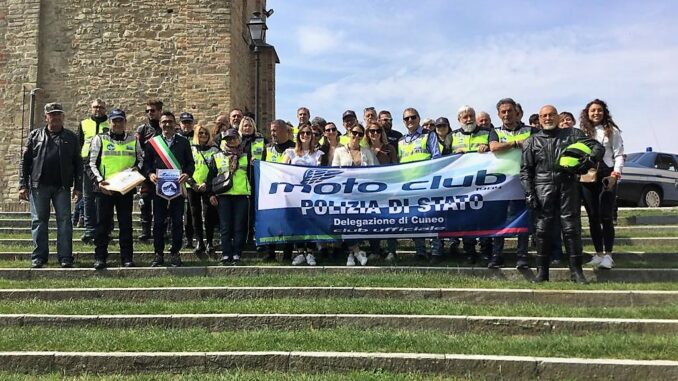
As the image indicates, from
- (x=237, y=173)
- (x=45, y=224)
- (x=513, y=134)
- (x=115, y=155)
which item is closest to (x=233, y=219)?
(x=237, y=173)

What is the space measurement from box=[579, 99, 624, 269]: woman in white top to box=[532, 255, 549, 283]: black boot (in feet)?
2.42

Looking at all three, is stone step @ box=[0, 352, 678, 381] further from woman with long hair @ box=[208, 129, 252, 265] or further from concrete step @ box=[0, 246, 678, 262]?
woman with long hair @ box=[208, 129, 252, 265]

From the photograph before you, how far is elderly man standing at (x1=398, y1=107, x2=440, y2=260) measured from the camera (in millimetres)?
7676

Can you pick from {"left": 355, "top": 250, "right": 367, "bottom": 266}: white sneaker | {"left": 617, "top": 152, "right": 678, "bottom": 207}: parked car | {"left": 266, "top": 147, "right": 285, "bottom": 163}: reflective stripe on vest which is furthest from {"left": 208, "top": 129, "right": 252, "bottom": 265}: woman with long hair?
{"left": 617, "top": 152, "right": 678, "bottom": 207}: parked car

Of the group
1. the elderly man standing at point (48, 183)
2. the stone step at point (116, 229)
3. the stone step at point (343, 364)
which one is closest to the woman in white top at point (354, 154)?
the stone step at point (343, 364)

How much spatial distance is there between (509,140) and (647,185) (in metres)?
8.53

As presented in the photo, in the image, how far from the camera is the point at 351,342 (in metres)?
4.63

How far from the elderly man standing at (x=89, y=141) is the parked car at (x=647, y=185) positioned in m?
11.9

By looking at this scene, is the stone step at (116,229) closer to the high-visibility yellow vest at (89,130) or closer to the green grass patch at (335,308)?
the high-visibility yellow vest at (89,130)

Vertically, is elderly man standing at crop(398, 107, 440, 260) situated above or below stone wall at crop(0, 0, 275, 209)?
below

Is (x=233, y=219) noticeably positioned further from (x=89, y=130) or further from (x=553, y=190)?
(x=553, y=190)

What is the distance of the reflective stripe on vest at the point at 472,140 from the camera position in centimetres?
750

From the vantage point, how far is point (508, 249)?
802 cm

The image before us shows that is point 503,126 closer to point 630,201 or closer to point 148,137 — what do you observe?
point 148,137
